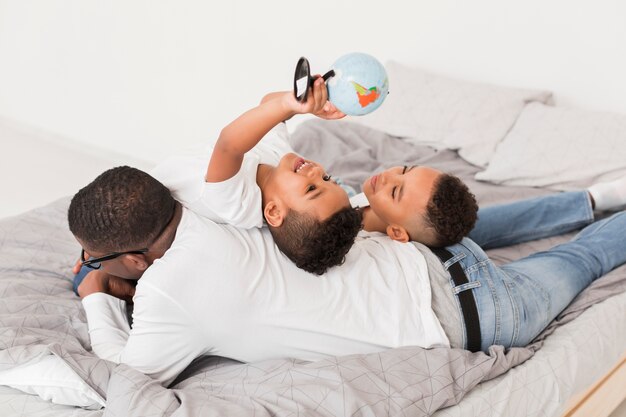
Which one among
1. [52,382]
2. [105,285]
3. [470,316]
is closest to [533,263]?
[470,316]

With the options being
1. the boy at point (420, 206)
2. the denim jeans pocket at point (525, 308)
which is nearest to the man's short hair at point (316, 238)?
the boy at point (420, 206)

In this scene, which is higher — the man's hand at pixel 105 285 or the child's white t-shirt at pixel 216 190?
the child's white t-shirt at pixel 216 190

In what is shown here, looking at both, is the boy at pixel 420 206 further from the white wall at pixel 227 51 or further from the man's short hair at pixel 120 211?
the white wall at pixel 227 51

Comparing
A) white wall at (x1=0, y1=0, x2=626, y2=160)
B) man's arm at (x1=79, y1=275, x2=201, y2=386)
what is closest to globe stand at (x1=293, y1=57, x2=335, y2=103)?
man's arm at (x1=79, y1=275, x2=201, y2=386)

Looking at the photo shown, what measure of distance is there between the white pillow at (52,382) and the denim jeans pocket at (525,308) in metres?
0.93

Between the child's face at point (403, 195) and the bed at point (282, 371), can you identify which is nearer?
the bed at point (282, 371)

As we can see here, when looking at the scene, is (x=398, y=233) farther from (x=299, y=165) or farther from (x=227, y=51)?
(x=227, y=51)

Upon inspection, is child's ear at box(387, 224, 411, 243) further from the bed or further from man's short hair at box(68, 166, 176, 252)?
man's short hair at box(68, 166, 176, 252)

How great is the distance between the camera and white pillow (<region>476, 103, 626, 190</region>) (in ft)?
7.75

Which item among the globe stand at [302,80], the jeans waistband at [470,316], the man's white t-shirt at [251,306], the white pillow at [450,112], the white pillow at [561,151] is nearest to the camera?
the globe stand at [302,80]

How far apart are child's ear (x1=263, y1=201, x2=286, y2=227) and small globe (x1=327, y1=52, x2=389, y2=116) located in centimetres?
27

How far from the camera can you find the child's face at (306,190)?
59.0 inches

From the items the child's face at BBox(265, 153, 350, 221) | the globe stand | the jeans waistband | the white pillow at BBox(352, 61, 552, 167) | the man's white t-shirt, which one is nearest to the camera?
the globe stand

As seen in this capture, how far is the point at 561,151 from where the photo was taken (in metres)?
2.43
